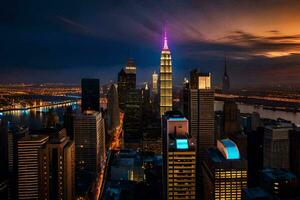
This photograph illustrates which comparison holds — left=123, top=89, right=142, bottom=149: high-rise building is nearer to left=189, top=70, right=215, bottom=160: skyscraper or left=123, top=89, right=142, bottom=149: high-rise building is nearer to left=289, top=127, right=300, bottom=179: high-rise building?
left=189, top=70, right=215, bottom=160: skyscraper

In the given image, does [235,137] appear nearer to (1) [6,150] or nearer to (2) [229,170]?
(2) [229,170]

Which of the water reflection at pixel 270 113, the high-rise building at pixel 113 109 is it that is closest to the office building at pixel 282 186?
the water reflection at pixel 270 113

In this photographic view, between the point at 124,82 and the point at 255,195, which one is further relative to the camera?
the point at 124,82

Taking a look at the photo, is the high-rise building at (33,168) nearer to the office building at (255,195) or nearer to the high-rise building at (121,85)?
the office building at (255,195)

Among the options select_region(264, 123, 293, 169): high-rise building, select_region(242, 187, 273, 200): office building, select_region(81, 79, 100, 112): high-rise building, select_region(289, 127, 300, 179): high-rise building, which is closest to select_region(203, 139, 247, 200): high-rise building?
select_region(242, 187, 273, 200): office building

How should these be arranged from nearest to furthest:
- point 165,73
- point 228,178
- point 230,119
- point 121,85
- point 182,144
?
point 182,144, point 228,178, point 230,119, point 165,73, point 121,85

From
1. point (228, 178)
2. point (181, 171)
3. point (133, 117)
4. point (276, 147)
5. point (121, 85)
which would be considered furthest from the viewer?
point (121, 85)

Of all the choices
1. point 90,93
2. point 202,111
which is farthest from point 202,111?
point 90,93

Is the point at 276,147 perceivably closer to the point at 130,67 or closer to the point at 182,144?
the point at 182,144

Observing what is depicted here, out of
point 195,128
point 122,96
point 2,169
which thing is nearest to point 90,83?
point 122,96
